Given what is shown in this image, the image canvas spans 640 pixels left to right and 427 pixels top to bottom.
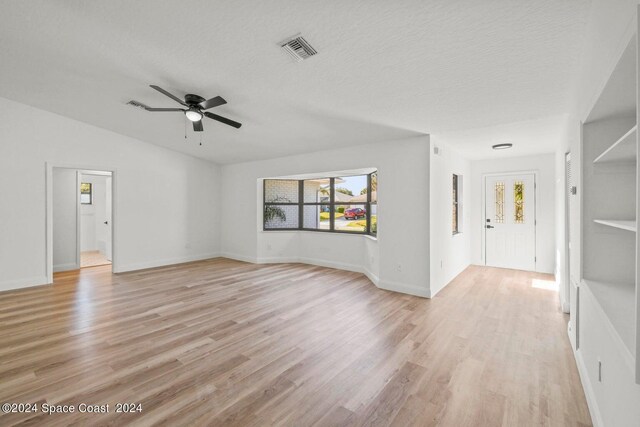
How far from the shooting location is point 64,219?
5.92 meters

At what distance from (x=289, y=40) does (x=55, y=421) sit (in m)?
3.08

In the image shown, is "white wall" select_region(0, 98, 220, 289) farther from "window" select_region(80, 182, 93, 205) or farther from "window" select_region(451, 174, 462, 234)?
"window" select_region(451, 174, 462, 234)

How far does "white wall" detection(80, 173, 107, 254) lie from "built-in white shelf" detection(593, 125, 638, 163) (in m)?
9.70

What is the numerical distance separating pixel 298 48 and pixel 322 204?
13.8 feet

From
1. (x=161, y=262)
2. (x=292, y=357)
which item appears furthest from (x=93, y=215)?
(x=292, y=357)

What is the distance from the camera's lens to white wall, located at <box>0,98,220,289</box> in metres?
4.43

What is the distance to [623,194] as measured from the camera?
179 cm

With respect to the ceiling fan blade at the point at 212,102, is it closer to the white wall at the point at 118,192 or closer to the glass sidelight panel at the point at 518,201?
the white wall at the point at 118,192

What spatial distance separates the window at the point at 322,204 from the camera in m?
5.71

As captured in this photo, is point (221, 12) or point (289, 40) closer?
point (221, 12)

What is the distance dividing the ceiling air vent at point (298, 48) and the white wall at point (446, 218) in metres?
2.49

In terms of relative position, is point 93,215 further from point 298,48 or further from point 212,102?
point 298,48

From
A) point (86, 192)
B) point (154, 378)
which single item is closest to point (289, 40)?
point (154, 378)

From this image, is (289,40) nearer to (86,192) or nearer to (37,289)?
(37,289)
